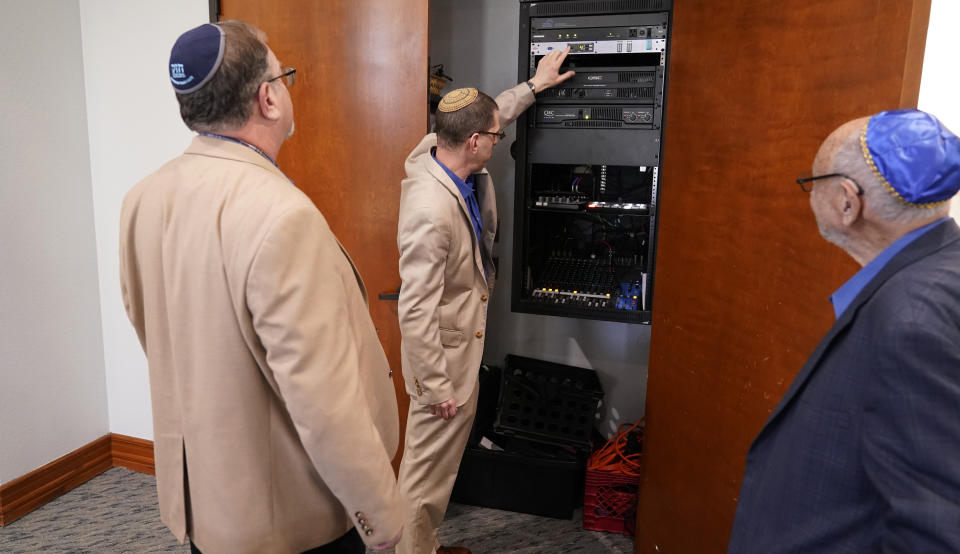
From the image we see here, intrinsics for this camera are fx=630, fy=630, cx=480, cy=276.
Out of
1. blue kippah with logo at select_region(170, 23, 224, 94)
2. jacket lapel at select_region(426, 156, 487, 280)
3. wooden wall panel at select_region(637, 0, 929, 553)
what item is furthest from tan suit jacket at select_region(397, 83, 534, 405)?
blue kippah with logo at select_region(170, 23, 224, 94)

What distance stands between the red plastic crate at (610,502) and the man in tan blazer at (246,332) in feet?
4.47

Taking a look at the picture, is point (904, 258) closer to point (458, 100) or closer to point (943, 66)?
point (943, 66)

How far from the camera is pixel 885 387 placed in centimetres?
81

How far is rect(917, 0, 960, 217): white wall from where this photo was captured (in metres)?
1.06

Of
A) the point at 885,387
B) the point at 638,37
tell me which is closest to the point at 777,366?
the point at 885,387

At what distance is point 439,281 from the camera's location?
1806 millimetres

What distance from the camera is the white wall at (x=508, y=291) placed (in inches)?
105

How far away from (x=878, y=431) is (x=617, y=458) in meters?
1.67

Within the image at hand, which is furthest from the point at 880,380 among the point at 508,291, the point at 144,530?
the point at 144,530

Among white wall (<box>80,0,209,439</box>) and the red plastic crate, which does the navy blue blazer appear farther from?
white wall (<box>80,0,209,439</box>)

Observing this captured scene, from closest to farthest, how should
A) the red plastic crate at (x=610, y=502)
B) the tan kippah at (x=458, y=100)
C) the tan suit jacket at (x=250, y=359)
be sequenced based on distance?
the tan suit jacket at (x=250, y=359) → the tan kippah at (x=458, y=100) → the red plastic crate at (x=610, y=502)

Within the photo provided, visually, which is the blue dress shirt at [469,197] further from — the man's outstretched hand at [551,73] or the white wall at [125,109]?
the white wall at [125,109]

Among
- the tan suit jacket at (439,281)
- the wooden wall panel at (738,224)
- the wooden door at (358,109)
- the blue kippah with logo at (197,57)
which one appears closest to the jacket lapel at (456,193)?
the tan suit jacket at (439,281)

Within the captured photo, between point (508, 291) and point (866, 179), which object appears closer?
point (866, 179)
